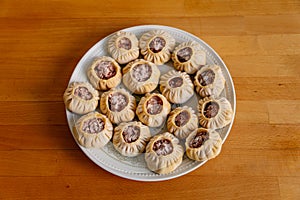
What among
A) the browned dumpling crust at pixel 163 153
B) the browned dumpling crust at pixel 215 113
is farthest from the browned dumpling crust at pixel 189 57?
the browned dumpling crust at pixel 163 153

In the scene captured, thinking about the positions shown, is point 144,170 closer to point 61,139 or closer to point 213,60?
point 61,139

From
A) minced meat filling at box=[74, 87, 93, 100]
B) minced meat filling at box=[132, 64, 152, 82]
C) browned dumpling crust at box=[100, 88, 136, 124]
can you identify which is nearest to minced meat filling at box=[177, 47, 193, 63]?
minced meat filling at box=[132, 64, 152, 82]

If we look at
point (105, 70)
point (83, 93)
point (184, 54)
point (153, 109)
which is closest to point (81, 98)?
point (83, 93)

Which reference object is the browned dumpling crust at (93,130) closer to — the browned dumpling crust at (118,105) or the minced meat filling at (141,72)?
the browned dumpling crust at (118,105)

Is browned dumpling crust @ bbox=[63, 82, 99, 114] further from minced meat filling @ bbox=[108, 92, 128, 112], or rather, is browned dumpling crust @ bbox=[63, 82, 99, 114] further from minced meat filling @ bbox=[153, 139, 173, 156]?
minced meat filling @ bbox=[153, 139, 173, 156]

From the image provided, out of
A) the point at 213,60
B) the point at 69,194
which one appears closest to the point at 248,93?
the point at 213,60

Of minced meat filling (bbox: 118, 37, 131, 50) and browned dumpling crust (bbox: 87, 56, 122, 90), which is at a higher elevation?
minced meat filling (bbox: 118, 37, 131, 50)
